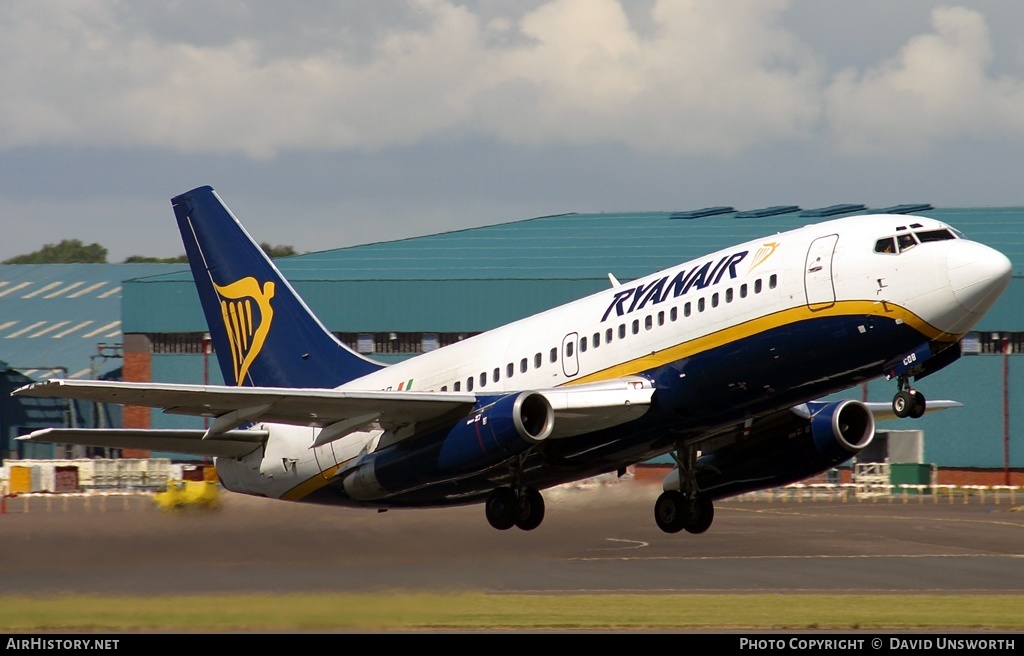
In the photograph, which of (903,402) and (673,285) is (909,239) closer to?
(903,402)

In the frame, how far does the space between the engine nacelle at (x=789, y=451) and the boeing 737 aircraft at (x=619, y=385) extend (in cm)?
5

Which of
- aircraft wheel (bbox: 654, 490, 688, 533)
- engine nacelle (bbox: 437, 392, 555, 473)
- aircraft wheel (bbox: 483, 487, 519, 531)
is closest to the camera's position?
engine nacelle (bbox: 437, 392, 555, 473)

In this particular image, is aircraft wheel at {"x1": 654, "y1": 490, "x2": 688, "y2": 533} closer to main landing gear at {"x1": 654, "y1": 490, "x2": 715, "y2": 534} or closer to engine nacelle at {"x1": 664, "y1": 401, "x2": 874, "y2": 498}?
main landing gear at {"x1": 654, "y1": 490, "x2": 715, "y2": 534}

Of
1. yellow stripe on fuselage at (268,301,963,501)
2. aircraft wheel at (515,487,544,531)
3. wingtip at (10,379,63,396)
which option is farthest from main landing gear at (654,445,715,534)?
wingtip at (10,379,63,396)

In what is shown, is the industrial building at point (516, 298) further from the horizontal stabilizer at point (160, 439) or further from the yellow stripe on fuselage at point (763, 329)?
the yellow stripe on fuselage at point (763, 329)

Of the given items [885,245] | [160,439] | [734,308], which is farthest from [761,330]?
[160,439]

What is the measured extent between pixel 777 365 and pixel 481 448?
6607mm

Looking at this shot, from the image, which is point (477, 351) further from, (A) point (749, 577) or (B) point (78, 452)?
(B) point (78, 452)

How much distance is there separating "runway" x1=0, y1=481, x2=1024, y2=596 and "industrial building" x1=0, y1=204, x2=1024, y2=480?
84.7 ft

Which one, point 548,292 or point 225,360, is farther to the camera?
point 548,292

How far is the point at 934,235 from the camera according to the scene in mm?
27891

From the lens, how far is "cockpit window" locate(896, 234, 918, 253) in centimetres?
2792

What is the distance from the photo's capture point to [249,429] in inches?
1522
